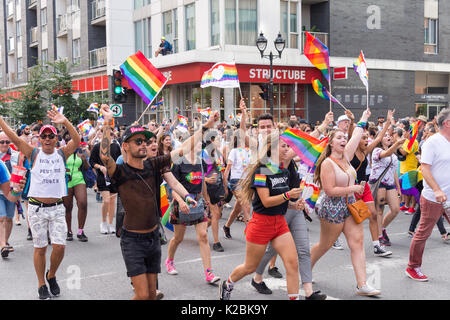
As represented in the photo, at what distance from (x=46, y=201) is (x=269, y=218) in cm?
276

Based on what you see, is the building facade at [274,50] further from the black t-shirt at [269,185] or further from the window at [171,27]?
the black t-shirt at [269,185]

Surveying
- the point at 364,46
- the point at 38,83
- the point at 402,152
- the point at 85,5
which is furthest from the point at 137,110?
the point at 402,152

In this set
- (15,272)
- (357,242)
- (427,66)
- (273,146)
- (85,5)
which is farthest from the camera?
(85,5)

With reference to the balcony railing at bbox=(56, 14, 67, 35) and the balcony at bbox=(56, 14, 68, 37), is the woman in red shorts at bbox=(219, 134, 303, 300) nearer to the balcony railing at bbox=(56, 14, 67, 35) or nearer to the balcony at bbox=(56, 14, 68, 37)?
the balcony at bbox=(56, 14, 68, 37)

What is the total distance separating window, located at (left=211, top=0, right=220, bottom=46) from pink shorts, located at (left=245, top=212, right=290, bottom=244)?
66.2 feet

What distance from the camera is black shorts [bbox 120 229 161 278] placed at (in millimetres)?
4469

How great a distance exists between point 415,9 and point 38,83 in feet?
72.1

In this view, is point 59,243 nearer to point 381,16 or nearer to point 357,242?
point 357,242

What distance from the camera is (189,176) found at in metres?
6.68

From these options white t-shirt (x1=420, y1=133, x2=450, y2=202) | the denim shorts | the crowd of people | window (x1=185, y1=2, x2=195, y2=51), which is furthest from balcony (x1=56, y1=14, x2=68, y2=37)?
white t-shirt (x1=420, y1=133, x2=450, y2=202)

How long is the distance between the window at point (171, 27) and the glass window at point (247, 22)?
394cm

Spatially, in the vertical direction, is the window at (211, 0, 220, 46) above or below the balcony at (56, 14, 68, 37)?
below

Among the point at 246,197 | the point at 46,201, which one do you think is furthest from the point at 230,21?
the point at 246,197
